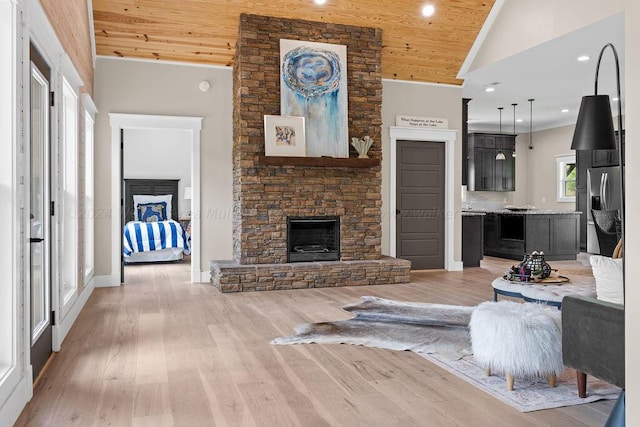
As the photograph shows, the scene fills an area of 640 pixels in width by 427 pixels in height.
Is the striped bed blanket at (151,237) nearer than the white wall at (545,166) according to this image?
Yes

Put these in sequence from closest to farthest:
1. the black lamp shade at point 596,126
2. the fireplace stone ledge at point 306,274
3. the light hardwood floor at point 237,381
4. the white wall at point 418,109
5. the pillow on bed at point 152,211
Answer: the light hardwood floor at point 237,381 < the black lamp shade at point 596,126 < the fireplace stone ledge at point 306,274 < the white wall at point 418,109 < the pillow on bed at point 152,211

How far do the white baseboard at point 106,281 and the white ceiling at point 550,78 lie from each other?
563cm

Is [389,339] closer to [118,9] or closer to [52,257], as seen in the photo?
[52,257]

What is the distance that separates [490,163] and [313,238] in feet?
20.6

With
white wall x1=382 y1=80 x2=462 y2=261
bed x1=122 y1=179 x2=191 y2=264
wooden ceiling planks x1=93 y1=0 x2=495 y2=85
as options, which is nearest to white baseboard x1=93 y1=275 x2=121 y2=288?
bed x1=122 y1=179 x2=191 y2=264

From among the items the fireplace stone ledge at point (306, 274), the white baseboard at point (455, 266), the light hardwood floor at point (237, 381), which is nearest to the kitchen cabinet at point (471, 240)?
the white baseboard at point (455, 266)

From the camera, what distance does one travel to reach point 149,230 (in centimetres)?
862

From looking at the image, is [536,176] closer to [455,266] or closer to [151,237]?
[455,266]

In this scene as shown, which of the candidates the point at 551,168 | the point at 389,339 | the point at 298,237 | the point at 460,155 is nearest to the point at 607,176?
the point at 551,168

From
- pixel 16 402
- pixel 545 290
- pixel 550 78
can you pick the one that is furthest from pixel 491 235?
pixel 16 402

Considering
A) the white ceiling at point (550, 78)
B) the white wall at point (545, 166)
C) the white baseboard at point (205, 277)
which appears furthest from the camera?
the white wall at point (545, 166)

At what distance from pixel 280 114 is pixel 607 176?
658 centimetres

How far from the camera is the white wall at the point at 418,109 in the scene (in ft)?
24.6

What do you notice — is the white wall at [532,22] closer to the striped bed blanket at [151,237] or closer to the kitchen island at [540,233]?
the kitchen island at [540,233]
